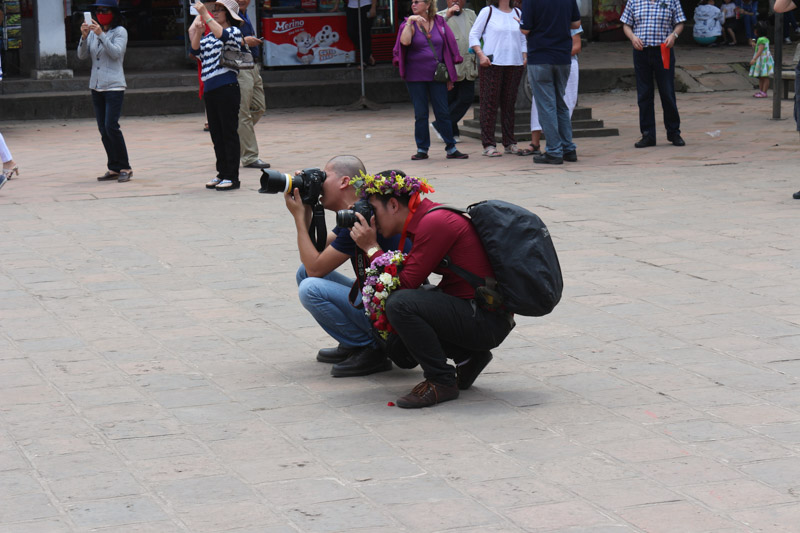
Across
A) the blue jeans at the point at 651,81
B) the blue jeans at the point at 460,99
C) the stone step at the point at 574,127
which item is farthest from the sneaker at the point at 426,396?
the blue jeans at the point at 460,99

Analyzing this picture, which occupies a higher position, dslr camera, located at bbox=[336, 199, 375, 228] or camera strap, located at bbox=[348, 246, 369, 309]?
dslr camera, located at bbox=[336, 199, 375, 228]

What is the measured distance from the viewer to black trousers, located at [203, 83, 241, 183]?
1009cm

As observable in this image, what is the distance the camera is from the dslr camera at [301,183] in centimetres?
509

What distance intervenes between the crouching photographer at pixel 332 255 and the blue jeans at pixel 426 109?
6.32 meters

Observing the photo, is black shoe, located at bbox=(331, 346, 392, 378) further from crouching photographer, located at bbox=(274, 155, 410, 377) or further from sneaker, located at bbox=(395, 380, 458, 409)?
sneaker, located at bbox=(395, 380, 458, 409)

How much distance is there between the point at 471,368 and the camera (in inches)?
198

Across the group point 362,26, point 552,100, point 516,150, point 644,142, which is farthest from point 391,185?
point 362,26

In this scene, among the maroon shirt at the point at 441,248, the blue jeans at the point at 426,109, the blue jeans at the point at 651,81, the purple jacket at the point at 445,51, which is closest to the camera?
the maroon shirt at the point at 441,248

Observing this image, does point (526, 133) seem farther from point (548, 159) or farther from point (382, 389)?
point (382, 389)

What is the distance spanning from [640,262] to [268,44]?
12491 millimetres

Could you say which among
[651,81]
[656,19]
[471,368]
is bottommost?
[471,368]

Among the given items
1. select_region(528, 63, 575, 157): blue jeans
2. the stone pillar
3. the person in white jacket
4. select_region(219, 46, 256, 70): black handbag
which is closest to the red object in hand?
select_region(528, 63, 575, 157): blue jeans

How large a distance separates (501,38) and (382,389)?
7.11 meters

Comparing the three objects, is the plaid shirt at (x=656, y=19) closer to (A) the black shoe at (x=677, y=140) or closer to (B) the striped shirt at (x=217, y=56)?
(A) the black shoe at (x=677, y=140)
